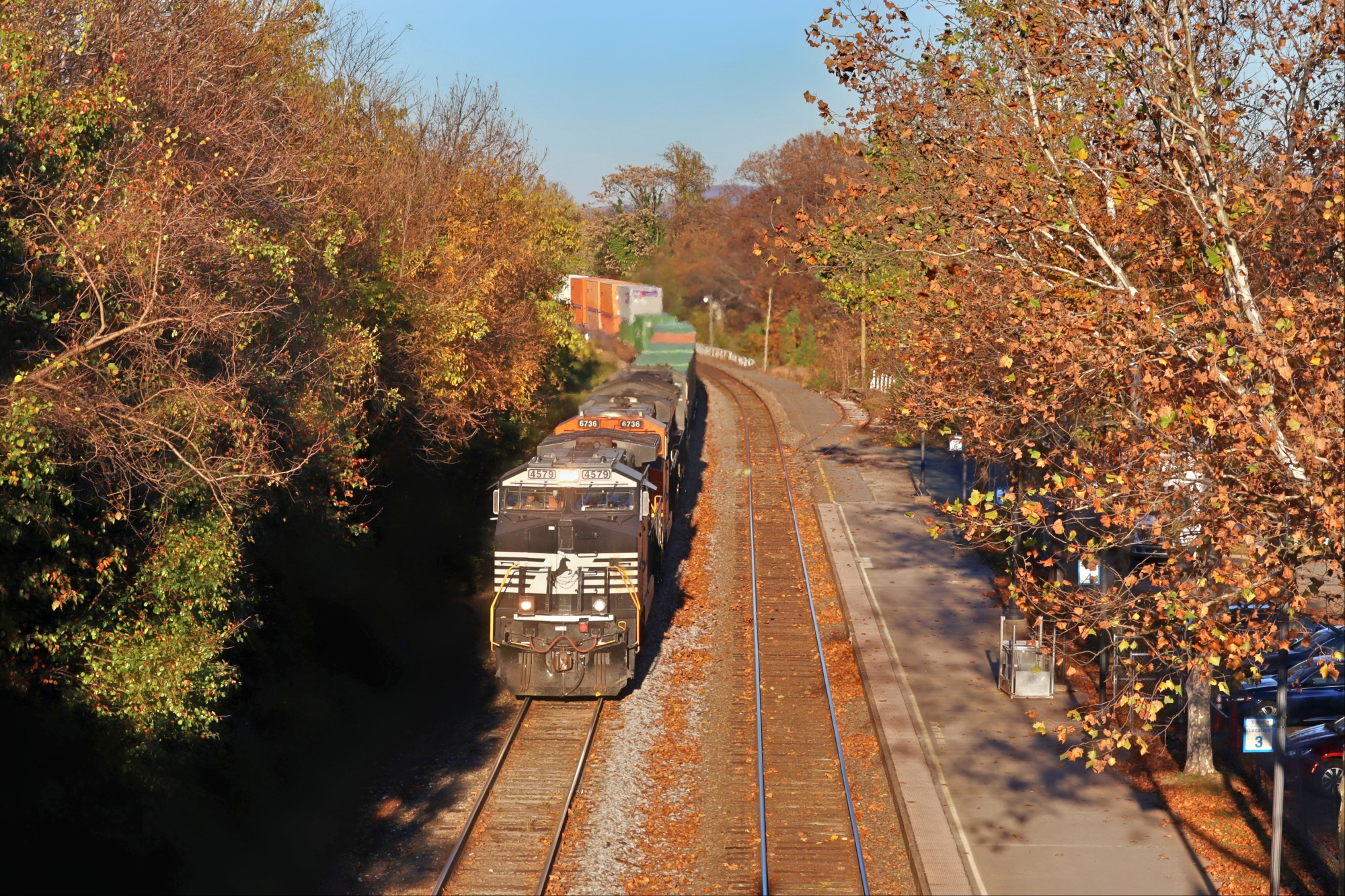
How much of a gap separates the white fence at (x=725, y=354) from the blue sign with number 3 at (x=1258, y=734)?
2430 inches

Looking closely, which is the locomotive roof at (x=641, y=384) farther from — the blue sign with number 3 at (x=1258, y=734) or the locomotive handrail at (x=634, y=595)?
the blue sign with number 3 at (x=1258, y=734)

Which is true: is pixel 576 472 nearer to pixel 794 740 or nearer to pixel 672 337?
pixel 794 740

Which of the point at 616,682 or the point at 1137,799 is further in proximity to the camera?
the point at 616,682

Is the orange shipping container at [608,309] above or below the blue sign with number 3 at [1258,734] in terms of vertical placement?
above

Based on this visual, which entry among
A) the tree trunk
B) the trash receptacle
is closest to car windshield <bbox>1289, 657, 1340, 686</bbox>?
the tree trunk

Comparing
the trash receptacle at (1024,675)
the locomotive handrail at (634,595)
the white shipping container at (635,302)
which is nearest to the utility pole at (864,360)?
the white shipping container at (635,302)

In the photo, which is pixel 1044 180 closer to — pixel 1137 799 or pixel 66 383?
pixel 1137 799

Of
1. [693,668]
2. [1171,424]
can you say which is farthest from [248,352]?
[1171,424]

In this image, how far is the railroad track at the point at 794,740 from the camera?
42.6ft

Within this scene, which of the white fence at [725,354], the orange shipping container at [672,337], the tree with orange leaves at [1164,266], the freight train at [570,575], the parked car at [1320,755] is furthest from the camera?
the white fence at [725,354]

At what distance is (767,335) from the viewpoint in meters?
71.1

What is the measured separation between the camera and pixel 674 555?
2742 centimetres

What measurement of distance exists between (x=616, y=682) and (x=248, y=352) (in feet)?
26.1

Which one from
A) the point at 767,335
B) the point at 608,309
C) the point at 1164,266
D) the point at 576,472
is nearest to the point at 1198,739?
the point at 1164,266
